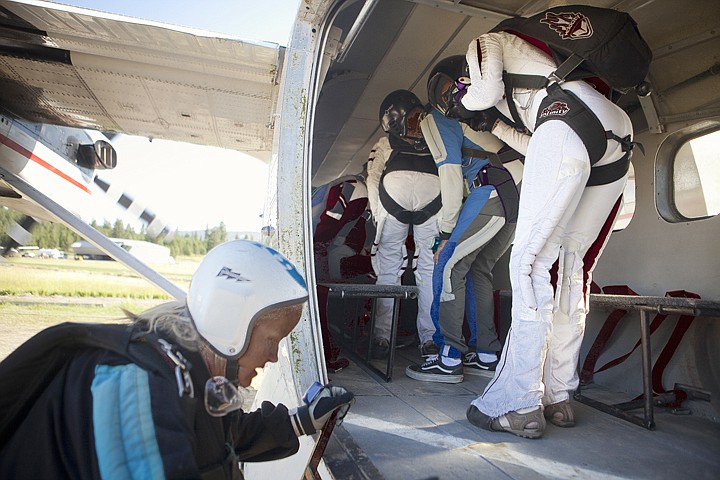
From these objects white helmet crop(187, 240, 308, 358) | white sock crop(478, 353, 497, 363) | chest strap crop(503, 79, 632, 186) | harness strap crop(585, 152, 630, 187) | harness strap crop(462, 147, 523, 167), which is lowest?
white sock crop(478, 353, 497, 363)

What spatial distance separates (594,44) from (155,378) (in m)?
2.10

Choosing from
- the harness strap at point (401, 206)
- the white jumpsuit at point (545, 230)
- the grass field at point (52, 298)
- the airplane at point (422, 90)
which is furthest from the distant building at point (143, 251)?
the white jumpsuit at point (545, 230)

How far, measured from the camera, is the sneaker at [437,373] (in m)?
2.97

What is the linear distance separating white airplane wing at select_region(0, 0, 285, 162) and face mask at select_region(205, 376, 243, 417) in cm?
230

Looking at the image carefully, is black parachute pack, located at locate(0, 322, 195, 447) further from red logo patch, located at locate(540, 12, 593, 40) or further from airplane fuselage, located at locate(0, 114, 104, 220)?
airplane fuselage, located at locate(0, 114, 104, 220)

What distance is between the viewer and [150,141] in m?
5.46

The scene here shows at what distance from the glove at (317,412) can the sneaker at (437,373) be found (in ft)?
5.21

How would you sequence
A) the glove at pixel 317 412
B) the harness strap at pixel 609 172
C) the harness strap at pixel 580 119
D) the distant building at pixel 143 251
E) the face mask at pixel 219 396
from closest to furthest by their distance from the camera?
the face mask at pixel 219 396 < the glove at pixel 317 412 < the harness strap at pixel 580 119 < the harness strap at pixel 609 172 < the distant building at pixel 143 251

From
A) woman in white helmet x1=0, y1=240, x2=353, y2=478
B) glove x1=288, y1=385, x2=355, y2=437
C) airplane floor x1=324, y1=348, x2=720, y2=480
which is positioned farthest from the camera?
airplane floor x1=324, y1=348, x2=720, y2=480

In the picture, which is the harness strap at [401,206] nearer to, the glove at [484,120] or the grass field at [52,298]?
the glove at [484,120]

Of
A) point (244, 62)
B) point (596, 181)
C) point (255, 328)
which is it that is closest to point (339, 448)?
point (255, 328)

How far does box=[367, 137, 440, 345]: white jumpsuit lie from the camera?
3699mm

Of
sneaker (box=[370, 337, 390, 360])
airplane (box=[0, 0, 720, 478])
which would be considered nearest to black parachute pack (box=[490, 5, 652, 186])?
airplane (box=[0, 0, 720, 478])

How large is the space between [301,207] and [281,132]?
40 cm
